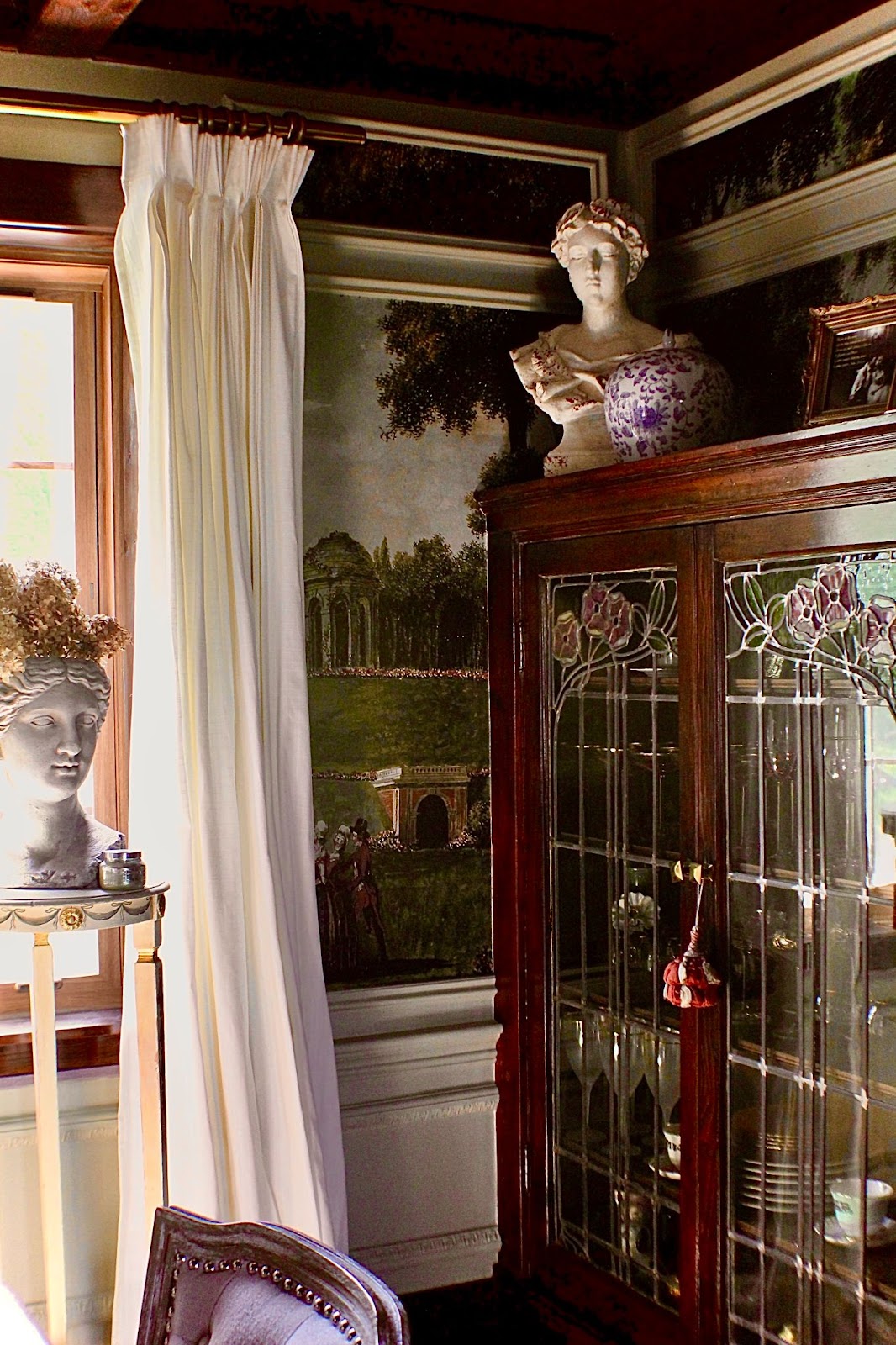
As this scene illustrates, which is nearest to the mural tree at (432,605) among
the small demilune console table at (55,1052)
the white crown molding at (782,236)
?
the white crown molding at (782,236)

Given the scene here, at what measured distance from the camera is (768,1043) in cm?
247

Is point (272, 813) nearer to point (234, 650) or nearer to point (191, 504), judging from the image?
point (234, 650)

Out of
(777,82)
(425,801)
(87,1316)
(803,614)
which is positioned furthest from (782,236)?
(87,1316)

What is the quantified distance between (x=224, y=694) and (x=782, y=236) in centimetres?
155

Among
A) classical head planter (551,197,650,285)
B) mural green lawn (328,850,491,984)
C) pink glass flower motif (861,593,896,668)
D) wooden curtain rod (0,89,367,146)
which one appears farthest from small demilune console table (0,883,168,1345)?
classical head planter (551,197,650,285)

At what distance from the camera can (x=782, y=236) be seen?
2957 mm

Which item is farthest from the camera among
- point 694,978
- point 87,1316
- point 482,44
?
point 482,44

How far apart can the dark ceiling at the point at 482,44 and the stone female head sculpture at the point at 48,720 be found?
1.20 m

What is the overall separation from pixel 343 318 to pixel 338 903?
132 cm

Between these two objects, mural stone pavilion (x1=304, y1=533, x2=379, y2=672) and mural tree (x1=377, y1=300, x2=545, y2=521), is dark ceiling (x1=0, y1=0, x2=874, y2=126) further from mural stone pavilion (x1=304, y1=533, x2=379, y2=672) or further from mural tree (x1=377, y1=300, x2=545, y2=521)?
mural stone pavilion (x1=304, y1=533, x2=379, y2=672)

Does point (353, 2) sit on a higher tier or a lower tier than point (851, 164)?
higher

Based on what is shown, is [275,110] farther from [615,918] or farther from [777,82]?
[615,918]

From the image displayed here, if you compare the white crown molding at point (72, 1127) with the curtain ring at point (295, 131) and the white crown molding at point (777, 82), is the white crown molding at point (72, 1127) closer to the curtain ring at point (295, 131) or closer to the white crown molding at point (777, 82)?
the curtain ring at point (295, 131)

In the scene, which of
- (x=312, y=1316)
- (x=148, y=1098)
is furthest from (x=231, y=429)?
(x=312, y=1316)
